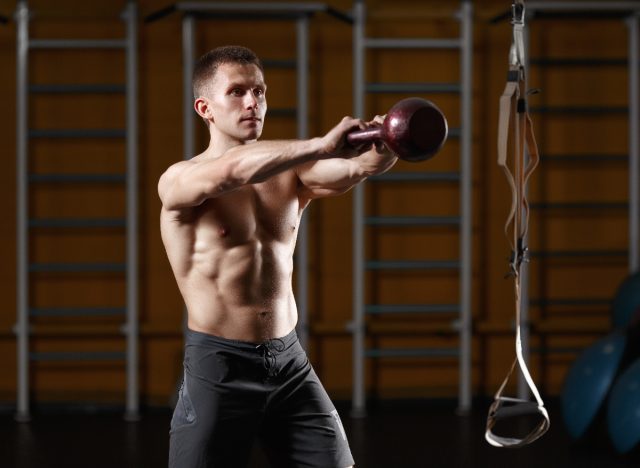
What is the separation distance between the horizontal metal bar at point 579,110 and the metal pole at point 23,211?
2.89 m

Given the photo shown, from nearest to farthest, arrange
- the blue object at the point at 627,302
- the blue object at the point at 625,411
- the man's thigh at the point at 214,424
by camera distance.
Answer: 1. the man's thigh at the point at 214,424
2. the blue object at the point at 625,411
3. the blue object at the point at 627,302

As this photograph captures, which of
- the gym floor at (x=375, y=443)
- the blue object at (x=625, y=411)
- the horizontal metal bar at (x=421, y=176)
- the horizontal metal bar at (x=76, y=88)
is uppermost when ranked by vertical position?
the horizontal metal bar at (x=76, y=88)

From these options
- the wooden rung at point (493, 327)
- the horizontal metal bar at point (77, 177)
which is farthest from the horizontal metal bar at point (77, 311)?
the wooden rung at point (493, 327)

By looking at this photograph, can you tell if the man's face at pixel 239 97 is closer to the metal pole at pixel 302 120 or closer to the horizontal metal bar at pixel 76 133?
the metal pole at pixel 302 120

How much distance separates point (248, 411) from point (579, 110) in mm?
3623

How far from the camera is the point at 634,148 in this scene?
17.3 feet

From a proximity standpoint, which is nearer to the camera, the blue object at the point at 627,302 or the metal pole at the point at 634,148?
the blue object at the point at 627,302

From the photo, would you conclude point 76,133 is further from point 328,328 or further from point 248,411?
point 248,411

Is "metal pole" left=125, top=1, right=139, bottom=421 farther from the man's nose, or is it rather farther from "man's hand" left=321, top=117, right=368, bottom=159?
"man's hand" left=321, top=117, right=368, bottom=159

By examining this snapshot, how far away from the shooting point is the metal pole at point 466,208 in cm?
517

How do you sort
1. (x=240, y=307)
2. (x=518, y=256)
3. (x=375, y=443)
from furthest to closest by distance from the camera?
(x=375, y=443)
(x=240, y=307)
(x=518, y=256)

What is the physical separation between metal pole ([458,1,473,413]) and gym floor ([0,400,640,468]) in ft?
0.71

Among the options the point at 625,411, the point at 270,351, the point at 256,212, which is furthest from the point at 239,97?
the point at 625,411

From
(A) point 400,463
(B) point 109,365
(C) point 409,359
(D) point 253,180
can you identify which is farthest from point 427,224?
(D) point 253,180
